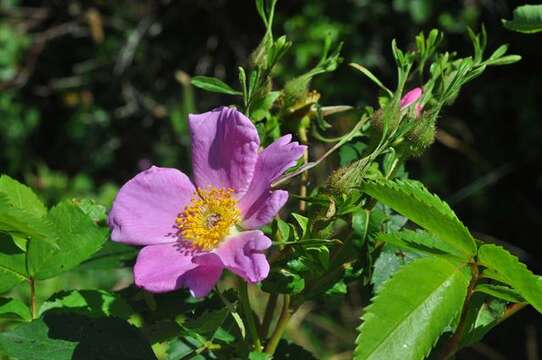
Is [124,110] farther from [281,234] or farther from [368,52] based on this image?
[281,234]

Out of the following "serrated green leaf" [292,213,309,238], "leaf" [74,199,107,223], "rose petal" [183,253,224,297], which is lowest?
"rose petal" [183,253,224,297]

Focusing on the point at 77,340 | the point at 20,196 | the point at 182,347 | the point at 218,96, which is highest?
the point at 20,196

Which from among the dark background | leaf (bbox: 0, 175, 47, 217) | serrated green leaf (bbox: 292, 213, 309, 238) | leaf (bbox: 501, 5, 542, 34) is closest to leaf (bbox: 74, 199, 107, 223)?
leaf (bbox: 0, 175, 47, 217)

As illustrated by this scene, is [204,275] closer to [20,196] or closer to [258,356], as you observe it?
[258,356]

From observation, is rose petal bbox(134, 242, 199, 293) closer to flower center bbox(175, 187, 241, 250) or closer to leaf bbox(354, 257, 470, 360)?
flower center bbox(175, 187, 241, 250)

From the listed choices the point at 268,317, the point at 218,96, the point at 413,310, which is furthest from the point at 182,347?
the point at 218,96

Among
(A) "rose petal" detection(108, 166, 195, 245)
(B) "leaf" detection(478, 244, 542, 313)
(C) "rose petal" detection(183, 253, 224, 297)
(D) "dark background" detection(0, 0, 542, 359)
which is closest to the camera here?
(B) "leaf" detection(478, 244, 542, 313)

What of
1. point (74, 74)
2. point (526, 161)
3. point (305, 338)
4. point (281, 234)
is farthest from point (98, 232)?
point (74, 74)
